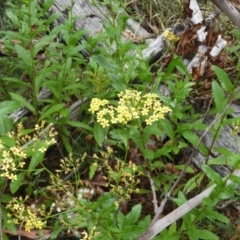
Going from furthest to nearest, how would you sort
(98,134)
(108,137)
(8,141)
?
(108,137), (98,134), (8,141)

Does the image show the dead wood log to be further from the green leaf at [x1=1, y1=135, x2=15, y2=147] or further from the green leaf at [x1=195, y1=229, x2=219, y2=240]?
the green leaf at [x1=1, y1=135, x2=15, y2=147]

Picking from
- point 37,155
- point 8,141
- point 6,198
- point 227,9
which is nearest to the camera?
point 227,9

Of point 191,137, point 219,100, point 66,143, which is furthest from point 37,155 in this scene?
point 219,100

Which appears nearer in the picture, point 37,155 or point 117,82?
point 37,155

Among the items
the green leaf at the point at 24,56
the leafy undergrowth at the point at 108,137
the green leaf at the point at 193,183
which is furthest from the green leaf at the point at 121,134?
the green leaf at the point at 24,56

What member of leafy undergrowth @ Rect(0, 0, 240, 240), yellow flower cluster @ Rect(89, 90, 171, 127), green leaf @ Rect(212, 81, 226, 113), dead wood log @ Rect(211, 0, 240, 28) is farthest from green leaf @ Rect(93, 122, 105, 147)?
dead wood log @ Rect(211, 0, 240, 28)

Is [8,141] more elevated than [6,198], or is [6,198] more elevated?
[8,141]

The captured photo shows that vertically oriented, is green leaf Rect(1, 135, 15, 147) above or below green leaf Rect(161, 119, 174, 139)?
below

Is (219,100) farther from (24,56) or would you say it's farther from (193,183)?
(24,56)

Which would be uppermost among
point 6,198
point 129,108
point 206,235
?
point 129,108

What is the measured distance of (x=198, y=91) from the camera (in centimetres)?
327

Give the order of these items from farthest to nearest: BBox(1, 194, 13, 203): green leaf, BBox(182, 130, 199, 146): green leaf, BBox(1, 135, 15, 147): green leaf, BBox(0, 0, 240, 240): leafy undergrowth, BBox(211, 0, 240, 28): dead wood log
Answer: BBox(182, 130, 199, 146): green leaf
BBox(1, 194, 13, 203): green leaf
BBox(0, 0, 240, 240): leafy undergrowth
BBox(1, 135, 15, 147): green leaf
BBox(211, 0, 240, 28): dead wood log

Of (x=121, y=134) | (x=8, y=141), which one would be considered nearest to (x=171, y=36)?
(x=121, y=134)

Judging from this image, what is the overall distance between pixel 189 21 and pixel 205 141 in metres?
1.15
